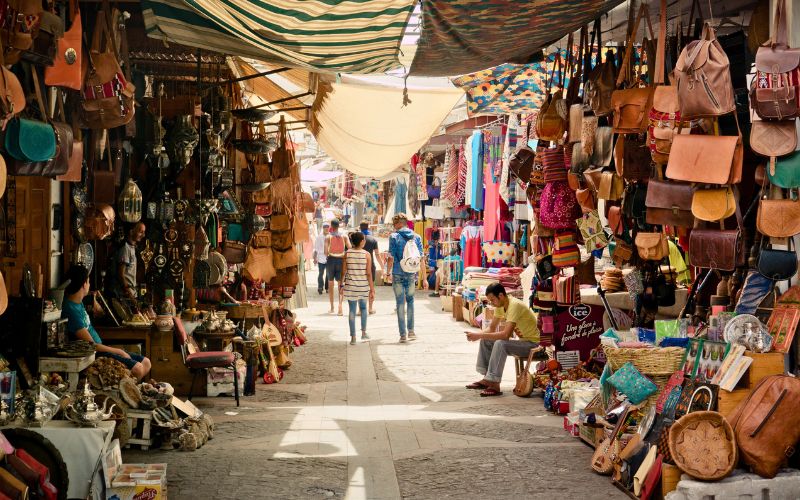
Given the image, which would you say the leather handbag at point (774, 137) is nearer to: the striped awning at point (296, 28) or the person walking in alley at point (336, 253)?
the striped awning at point (296, 28)

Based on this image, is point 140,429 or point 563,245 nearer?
point 140,429

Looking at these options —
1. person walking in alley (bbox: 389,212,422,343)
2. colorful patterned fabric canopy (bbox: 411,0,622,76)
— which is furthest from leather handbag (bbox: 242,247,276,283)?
colorful patterned fabric canopy (bbox: 411,0,622,76)

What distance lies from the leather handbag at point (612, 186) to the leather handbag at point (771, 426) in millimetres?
2483

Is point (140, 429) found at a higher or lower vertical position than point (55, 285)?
lower

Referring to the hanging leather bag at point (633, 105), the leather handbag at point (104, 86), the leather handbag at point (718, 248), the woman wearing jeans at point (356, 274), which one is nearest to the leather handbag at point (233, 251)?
the woman wearing jeans at point (356, 274)

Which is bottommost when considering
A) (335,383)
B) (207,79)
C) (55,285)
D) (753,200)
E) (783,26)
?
(335,383)

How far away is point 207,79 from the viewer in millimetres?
9984

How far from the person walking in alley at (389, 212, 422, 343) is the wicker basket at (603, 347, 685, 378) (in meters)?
7.56

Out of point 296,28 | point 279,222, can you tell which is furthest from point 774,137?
point 279,222

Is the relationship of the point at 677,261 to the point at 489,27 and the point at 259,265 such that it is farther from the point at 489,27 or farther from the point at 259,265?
the point at 259,265

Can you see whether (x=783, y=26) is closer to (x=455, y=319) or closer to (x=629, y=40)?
(x=629, y=40)

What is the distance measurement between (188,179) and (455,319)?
856 cm

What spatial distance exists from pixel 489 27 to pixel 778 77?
162 centimetres

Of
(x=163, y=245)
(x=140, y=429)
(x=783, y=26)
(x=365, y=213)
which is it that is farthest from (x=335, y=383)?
(x=365, y=213)
